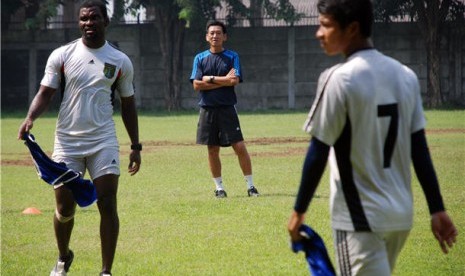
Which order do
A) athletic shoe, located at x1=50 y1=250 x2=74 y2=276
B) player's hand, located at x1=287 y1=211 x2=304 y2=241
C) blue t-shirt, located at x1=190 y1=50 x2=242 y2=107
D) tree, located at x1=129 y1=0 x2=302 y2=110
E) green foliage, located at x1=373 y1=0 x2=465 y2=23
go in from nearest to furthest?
player's hand, located at x1=287 y1=211 x2=304 y2=241
athletic shoe, located at x1=50 y1=250 x2=74 y2=276
blue t-shirt, located at x1=190 y1=50 x2=242 y2=107
green foliage, located at x1=373 y1=0 x2=465 y2=23
tree, located at x1=129 y1=0 x2=302 y2=110

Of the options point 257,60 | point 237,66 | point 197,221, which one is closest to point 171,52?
point 257,60

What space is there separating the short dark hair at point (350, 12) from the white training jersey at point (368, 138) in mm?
151

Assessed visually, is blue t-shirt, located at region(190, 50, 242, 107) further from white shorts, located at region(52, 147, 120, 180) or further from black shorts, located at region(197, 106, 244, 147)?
white shorts, located at region(52, 147, 120, 180)

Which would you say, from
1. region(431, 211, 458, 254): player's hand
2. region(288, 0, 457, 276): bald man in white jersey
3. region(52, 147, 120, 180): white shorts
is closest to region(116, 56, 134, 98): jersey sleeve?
region(52, 147, 120, 180): white shorts

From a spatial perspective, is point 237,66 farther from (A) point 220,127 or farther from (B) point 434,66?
(B) point 434,66

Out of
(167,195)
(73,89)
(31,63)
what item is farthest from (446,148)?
(31,63)

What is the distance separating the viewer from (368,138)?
16.5ft

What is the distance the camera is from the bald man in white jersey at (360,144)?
16.3 feet

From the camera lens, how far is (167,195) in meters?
14.6

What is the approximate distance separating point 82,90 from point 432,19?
97.6ft

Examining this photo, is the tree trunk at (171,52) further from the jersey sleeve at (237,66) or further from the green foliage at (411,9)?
the jersey sleeve at (237,66)

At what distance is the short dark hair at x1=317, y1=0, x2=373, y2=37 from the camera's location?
5.01 m

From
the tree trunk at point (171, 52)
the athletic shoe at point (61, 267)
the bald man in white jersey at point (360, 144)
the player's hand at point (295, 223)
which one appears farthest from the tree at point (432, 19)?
the player's hand at point (295, 223)

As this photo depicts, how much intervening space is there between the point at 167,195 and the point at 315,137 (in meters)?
9.68
